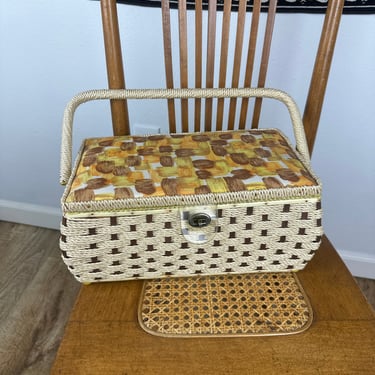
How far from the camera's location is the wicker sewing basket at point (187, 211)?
465 mm

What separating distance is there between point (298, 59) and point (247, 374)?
68 centimetres

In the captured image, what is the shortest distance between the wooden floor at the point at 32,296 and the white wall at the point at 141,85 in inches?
9.8

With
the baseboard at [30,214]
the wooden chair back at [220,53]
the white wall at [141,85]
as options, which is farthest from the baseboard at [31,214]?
the wooden chair back at [220,53]

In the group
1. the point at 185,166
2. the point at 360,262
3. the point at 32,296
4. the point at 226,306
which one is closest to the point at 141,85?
the point at 185,166

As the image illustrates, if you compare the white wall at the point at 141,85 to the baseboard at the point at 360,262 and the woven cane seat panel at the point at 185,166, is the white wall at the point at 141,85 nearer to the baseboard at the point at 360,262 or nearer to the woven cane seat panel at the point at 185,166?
the baseboard at the point at 360,262

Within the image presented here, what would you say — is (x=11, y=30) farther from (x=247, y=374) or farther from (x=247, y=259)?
(x=247, y=374)

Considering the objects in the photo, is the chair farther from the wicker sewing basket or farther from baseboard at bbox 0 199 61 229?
baseboard at bbox 0 199 61 229

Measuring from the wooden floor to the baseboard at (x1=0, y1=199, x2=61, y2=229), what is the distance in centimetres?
3

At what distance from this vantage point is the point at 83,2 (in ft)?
2.80

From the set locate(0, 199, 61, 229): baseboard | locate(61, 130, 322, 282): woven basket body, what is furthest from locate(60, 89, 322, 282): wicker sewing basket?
locate(0, 199, 61, 229): baseboard

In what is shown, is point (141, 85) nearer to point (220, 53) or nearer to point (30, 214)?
point (220, 53)

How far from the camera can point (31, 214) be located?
50.6 inches

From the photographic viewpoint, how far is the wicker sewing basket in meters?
0.46

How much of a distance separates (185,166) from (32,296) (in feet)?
2.73
